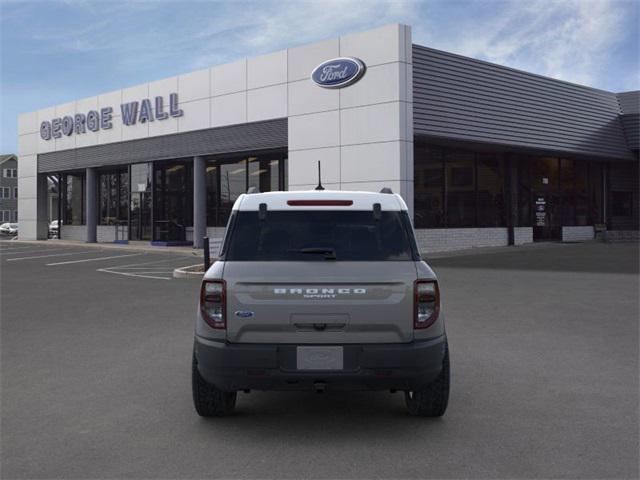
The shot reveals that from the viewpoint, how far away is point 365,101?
2244cm

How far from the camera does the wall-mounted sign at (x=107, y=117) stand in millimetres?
29891

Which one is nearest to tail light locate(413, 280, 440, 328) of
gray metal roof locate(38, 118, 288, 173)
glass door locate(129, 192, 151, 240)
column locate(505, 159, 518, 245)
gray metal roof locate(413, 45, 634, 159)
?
gray metal roof locate(413, 45, 634, 159)

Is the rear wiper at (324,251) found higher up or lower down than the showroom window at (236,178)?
lower down

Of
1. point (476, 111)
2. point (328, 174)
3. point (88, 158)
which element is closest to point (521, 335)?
point (328, 174)

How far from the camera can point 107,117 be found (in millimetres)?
33062

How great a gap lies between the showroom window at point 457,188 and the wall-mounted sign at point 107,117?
11.5 metres

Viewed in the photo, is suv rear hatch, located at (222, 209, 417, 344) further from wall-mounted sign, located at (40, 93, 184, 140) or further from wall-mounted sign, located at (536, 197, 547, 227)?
wall-mounted sign, located at (536, 197, 547, 227)

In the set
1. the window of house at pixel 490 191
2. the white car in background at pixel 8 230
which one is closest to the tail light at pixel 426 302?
the window of house at pixel 490 191

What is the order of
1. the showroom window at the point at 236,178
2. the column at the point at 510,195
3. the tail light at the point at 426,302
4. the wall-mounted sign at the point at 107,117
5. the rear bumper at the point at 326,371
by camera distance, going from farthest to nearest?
the wall-mounted sign at the point at 107,117
the column at the point at 510,195
the showroom window at the point at 236,178
the tail light at the point at 426,302
the rear bumper at the point at 326,371

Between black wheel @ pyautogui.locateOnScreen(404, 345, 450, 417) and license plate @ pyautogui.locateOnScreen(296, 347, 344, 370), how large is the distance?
840 mm

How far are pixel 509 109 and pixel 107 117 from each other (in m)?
19.6

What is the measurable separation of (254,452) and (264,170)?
25017 millimetres

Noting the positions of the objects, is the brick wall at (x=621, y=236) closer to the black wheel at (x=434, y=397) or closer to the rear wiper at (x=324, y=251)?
the black wheel at (x=434, y=397)

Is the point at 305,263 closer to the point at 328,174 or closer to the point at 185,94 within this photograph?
the point at 328,174
